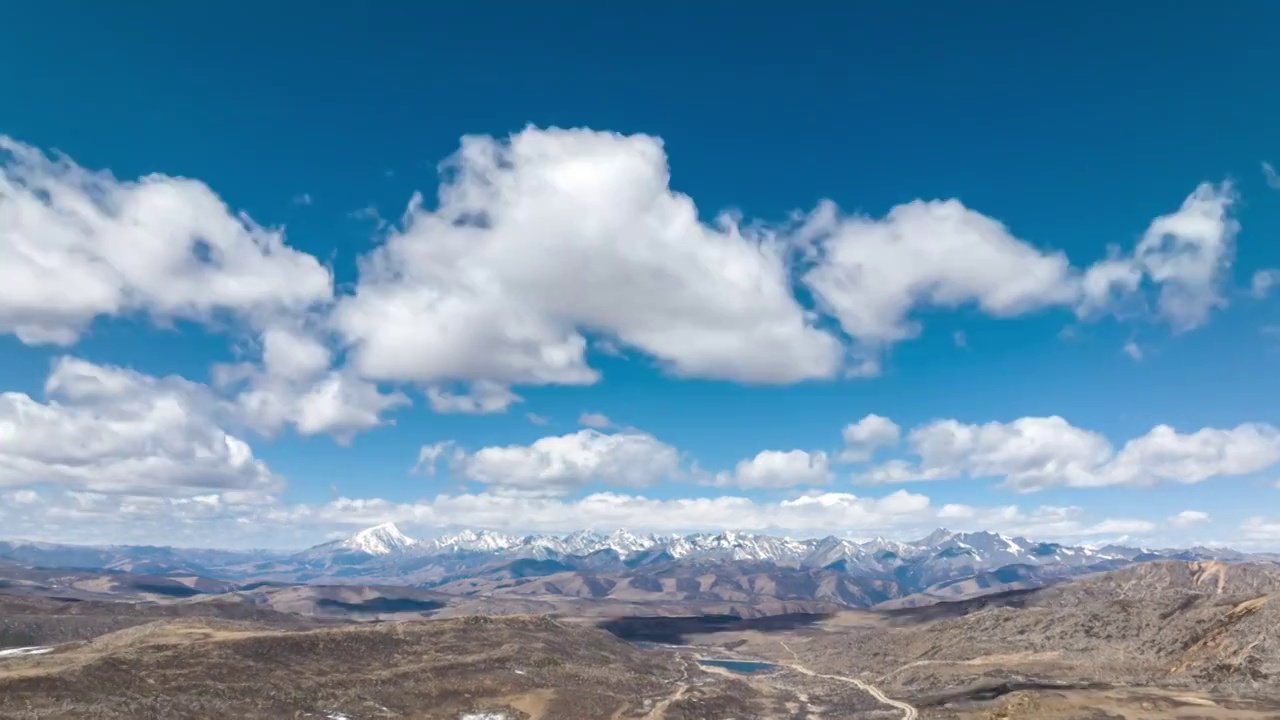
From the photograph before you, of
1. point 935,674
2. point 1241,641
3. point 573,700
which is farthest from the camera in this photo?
point 935,674

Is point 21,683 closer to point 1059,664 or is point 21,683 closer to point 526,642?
point 526,642

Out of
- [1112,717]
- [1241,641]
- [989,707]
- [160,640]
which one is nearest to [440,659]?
[160,640]

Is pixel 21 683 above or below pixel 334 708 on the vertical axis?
above

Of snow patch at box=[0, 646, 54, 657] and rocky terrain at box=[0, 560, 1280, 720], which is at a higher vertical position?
snow patch at box=[0, 646, 54, 657]

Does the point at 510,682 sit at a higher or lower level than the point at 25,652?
lower

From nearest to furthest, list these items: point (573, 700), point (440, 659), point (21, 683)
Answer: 1. point (21, 683)
2. point (573, 700)
3. point (440, 659)

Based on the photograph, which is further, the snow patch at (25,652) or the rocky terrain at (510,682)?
the snow patch at (25,652)

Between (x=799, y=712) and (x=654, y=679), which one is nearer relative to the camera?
(x=799, y=712)

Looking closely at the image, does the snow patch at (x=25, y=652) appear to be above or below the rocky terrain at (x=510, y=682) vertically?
above

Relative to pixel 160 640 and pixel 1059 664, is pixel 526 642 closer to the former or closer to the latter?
pixel 160 640

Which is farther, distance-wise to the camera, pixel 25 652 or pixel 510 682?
pixel 510 682

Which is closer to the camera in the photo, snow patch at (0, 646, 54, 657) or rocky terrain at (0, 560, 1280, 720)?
rocky terrain at (0, 560, 1280, 720)
